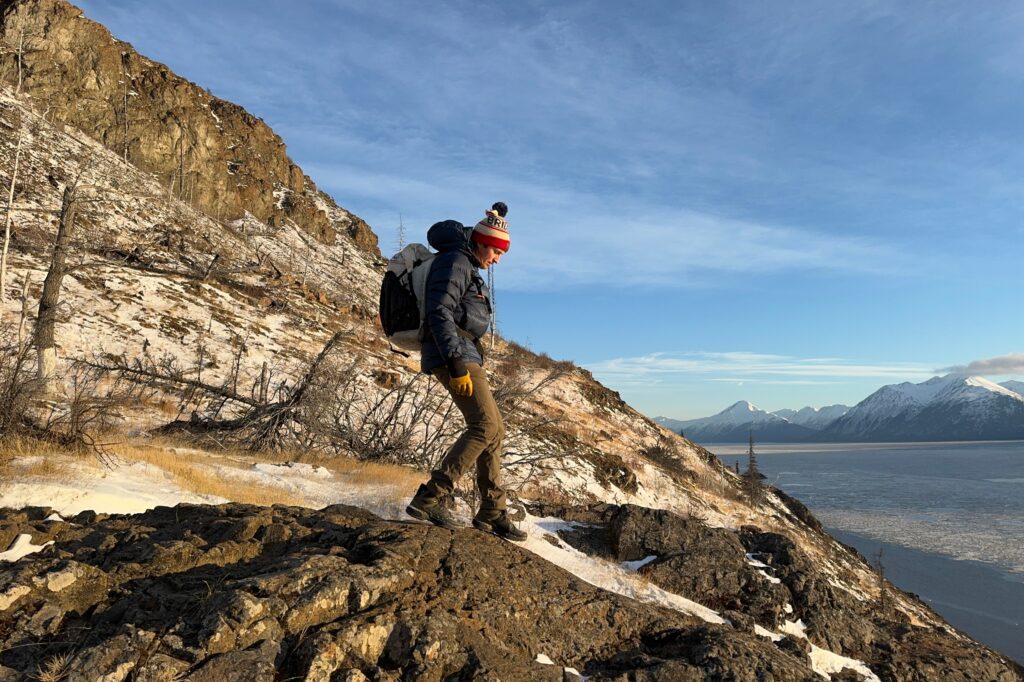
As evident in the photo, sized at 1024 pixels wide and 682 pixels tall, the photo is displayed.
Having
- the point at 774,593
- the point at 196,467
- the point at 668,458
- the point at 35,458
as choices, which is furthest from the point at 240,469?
the point at 668,458

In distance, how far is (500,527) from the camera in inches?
188

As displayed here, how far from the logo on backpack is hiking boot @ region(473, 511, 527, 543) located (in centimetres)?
139

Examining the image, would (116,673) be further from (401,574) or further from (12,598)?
(401,574)

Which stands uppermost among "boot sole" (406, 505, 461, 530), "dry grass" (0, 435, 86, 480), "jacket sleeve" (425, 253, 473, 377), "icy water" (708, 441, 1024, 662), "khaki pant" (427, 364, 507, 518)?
"jacket sleeve" (425, 253, 473, 377)

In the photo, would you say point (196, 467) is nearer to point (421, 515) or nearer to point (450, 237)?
→ point (421, 515)

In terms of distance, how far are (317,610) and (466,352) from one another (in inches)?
79.5

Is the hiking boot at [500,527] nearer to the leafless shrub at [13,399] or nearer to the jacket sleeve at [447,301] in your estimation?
the jacket sleeve at [447,301]

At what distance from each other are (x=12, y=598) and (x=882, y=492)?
2017 inches

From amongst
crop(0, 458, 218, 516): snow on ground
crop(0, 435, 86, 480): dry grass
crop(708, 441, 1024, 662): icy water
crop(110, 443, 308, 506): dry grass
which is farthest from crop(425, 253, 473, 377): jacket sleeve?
crop(708, 441, 1024, 662): icy water

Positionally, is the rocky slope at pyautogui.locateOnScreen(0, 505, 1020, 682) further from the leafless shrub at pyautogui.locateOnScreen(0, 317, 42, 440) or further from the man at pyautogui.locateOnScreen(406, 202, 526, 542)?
the leafless shrub at pyautogui.locateOnScreen(0, 317, 42, 440)

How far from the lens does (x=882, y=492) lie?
145ft

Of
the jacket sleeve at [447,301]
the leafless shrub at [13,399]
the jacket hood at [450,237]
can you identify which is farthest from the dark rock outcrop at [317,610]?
the leafless shrub at [13,399]

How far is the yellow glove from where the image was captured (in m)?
4.32

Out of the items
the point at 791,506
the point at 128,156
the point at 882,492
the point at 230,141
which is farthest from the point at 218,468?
the point at 230,141
